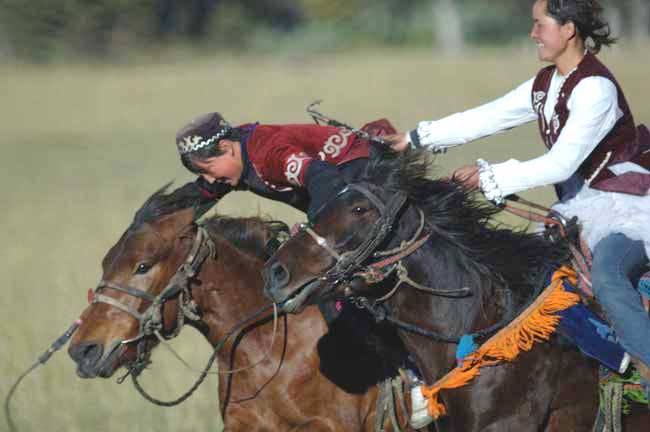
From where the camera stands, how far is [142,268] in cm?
514

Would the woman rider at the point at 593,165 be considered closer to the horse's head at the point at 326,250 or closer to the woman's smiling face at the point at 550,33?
the woman's smiling face at the point at 550,33

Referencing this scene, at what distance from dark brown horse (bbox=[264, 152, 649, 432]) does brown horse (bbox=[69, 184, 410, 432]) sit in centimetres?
79

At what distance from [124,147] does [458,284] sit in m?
18.7

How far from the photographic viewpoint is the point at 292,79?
30.4m

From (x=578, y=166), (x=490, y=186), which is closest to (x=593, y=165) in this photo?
(x=578, y=166)

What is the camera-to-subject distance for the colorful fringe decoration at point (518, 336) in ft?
15.0

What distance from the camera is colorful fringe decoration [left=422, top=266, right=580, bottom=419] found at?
4.57 meters

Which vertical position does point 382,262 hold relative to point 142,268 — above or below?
→ above

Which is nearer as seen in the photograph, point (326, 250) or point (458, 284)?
point (326, 250)

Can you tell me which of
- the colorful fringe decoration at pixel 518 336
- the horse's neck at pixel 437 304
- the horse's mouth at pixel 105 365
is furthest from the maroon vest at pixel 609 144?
the horse's mouth at pixel 105 365

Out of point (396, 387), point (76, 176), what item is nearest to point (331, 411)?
point (396, 387)

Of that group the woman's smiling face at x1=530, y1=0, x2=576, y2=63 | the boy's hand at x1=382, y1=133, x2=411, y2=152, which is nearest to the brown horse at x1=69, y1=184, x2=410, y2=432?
the boy's hand at x1=382, y1=133, x2=411, y2=152

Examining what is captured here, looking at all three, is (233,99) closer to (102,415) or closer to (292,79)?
(292,79)

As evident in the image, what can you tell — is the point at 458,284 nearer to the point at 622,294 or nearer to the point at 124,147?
the point at 622,294
